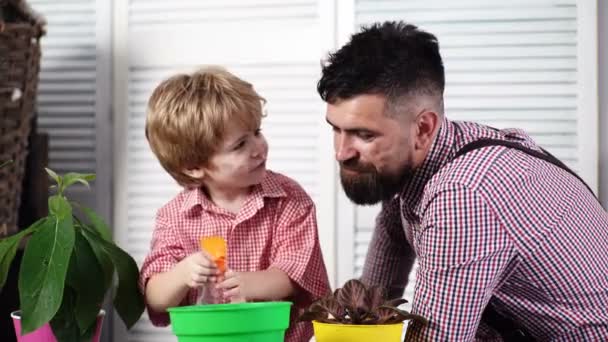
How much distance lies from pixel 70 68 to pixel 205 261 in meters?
1.33

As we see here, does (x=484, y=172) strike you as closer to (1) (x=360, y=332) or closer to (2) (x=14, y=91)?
(1) (x=360, y=332)

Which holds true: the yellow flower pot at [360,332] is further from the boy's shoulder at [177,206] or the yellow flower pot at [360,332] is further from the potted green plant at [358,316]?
the boy's shoulder at [177,206]

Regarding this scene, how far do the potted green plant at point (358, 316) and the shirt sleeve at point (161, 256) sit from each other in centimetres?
50

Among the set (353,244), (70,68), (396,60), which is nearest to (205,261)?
(396,60)

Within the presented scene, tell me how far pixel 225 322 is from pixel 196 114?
0.62 m

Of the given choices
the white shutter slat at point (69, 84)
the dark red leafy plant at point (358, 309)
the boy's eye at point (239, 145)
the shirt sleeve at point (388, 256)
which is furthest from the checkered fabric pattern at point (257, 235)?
the white shutter slat at point (69, 84)

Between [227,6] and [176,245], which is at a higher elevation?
[227,6]

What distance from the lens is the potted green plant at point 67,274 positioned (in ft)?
4.45

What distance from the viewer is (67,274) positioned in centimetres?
145

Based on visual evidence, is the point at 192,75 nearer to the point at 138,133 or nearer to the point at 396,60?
the point at 396,60

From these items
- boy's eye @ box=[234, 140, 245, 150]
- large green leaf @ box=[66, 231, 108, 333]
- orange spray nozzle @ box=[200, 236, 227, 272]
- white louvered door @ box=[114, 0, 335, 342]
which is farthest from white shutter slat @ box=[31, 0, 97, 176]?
orange spray nozzle @ box=[200, 236, 227, 272]

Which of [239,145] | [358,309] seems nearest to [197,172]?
[239,145]

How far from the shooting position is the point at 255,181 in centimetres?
171

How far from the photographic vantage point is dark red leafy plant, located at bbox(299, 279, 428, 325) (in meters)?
1.25
